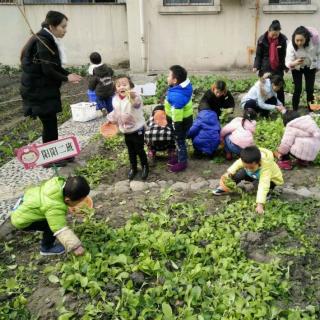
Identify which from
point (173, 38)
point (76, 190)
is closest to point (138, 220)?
point (76, 190)

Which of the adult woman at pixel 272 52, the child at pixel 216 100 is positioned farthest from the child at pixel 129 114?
the adult woman at pixel 272 52

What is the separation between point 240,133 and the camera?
5570 mm

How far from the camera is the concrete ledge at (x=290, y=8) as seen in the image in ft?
34.4

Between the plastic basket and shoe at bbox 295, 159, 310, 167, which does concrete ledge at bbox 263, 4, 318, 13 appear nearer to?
the plastic basket

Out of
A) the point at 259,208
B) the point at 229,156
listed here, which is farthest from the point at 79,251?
the point at 229,156

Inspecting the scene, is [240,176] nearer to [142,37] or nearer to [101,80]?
[101,80]

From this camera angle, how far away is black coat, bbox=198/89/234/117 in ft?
20.5

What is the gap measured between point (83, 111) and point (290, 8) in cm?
621

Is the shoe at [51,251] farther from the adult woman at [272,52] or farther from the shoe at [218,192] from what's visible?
the adult woman at [272,52]

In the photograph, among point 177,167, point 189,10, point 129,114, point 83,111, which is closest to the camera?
point 129,114

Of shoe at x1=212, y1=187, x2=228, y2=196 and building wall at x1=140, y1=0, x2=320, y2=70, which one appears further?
building wall at x1=140, y1=0, x2=320, y2=70

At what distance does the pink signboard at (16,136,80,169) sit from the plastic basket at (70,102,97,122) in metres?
3.57

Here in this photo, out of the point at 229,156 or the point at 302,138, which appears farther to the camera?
the point at 229,156

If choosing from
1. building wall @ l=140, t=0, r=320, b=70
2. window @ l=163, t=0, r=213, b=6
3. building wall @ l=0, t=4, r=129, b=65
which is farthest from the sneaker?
building wall @ l=0, t=4, r=129, b=65
